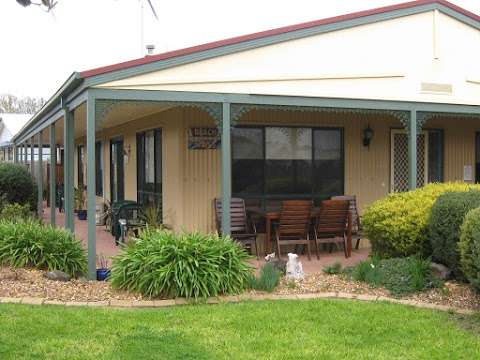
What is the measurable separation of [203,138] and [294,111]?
67.4 inches

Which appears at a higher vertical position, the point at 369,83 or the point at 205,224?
the point at 369,83

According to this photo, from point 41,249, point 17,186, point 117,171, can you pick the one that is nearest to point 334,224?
point 41,249

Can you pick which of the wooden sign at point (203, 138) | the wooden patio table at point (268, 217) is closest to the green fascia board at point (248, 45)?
the wooden sign at point (203, 138)

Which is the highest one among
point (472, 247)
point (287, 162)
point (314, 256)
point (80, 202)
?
point (287, 162)

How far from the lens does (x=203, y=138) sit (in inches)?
408

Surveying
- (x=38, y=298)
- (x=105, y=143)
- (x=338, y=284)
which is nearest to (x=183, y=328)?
(x=38, y=298)

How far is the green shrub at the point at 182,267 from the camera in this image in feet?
20.9

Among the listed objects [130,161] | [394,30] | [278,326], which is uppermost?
[394,30]

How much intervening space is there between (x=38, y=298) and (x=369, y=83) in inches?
236

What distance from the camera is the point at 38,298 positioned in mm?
6391

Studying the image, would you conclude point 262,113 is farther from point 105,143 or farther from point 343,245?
point 105,143

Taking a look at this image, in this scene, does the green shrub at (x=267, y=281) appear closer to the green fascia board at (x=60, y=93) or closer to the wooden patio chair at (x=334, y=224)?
the wooden patio chair at (x=334, y=224)

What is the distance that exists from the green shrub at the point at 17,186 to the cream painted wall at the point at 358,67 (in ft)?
32.0

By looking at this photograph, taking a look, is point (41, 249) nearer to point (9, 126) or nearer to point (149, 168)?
point (149, 168)
